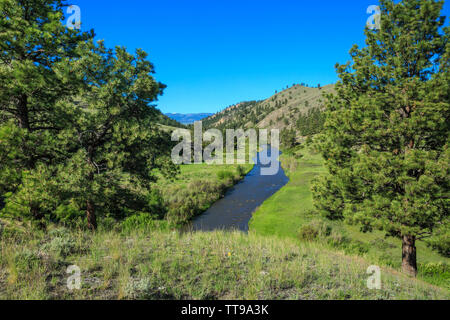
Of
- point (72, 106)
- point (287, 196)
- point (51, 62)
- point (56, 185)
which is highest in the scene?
point (51, 62)

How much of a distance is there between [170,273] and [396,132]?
13.1 meters

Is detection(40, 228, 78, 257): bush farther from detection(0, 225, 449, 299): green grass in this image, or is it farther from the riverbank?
the riverbank

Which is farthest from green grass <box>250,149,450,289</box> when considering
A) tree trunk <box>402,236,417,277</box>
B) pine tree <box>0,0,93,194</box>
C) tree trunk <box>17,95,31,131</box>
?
tree trunk <box>17,95,31,131</box>

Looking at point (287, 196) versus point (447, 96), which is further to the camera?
point (287, 196)

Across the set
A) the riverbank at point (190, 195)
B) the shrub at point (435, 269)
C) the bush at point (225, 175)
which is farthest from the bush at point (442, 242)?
the bush at point (225, 175)

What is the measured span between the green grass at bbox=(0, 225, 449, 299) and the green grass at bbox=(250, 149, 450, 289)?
14.6ft

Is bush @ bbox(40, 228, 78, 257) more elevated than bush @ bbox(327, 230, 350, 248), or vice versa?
bush @ bbox(40, 228, 78, 257)

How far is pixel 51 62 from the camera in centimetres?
1222

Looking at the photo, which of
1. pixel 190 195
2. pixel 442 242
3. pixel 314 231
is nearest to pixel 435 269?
pixel 442 242

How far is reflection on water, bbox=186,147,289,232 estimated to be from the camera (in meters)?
31.5
